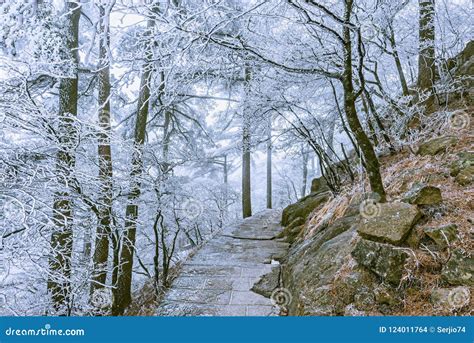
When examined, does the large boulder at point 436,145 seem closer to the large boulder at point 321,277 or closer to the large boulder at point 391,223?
the large boulder at point 321,277

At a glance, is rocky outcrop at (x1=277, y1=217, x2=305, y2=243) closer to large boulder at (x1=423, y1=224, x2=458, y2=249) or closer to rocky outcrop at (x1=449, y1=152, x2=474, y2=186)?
rocky outcrop at (x1=449, y1=152, x2=474, y2=186)

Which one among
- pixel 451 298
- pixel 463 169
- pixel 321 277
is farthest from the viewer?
pixel 463 169

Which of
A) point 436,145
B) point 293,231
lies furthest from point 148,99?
point 293,231

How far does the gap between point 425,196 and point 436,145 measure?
4.62 ft

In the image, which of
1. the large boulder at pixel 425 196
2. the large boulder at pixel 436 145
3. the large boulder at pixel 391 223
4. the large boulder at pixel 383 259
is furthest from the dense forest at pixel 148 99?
the large boulder at pixel 383 259

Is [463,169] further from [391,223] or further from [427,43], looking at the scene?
[427,43]

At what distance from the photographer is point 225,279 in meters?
3.66

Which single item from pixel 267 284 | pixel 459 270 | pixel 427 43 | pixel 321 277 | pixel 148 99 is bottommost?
pixel 267 284

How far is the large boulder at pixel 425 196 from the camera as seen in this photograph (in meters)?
2.14

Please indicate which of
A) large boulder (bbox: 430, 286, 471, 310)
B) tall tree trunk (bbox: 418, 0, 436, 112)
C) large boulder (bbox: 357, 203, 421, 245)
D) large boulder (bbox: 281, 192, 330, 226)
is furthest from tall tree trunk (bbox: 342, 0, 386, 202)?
large boulder (bbox: 281, 192, 330, 226)

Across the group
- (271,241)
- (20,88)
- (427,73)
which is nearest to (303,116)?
(427,73)

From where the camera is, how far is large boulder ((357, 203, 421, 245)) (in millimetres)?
1946

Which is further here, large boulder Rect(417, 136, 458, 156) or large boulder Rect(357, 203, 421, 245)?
large boulder Rect(417, 136, 458, 156)

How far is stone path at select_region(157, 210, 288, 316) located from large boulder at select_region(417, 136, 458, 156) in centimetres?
241
